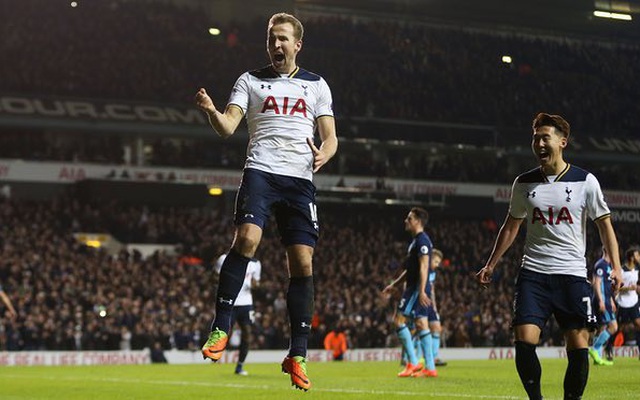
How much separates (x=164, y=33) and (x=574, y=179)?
4397cm

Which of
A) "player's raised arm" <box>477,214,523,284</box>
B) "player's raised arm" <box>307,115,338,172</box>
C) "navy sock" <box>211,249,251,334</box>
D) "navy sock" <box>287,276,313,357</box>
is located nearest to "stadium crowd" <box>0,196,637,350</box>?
"player's raised arm" <box>477,214,523,284</box>

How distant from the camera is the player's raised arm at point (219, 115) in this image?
809 cm

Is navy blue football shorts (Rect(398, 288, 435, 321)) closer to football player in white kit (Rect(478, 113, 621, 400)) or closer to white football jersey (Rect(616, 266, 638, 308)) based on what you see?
white football jersey (Rect(616, 266, 638, 308))

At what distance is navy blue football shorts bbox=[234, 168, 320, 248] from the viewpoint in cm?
857

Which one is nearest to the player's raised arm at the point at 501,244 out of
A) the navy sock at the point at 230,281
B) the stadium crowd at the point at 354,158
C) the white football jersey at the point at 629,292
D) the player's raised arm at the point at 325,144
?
the player's raised arm at the point at 325,144

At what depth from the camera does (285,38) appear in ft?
28.3

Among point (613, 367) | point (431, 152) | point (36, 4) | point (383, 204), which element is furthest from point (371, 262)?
point (613, 367)

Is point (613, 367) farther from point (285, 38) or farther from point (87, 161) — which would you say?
point (87, 161)

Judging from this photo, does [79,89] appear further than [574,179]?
Yes

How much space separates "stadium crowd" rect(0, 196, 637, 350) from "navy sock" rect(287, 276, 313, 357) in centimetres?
2269

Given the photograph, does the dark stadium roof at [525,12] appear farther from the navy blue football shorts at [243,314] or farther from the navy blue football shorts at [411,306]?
the navy blue football shorts at [411,306]

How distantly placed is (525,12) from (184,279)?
91.4 feet

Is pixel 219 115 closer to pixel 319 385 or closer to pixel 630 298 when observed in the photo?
pixel 319 385

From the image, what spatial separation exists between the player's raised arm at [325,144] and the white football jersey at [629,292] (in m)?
14.7
